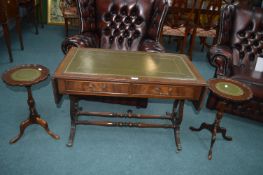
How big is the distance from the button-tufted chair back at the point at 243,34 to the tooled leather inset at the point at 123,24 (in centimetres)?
103

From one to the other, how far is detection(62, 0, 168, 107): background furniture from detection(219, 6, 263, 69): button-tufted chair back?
2.69ft

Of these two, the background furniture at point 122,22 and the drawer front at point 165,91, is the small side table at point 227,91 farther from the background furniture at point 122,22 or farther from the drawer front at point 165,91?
the background furniture at point 122,22

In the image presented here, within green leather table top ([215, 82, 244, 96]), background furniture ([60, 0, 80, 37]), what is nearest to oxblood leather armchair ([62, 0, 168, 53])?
green leather table top ([215, 82, 244, 96])

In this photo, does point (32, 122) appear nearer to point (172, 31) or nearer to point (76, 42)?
point (76, 42)

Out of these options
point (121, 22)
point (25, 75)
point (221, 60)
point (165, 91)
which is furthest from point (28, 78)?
point (221, 60)

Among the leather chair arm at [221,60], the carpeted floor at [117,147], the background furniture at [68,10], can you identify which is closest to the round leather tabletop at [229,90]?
the leather chair arm at [221,60]

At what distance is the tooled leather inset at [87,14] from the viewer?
2779 mm

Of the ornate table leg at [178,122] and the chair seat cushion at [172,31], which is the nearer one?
the ornate table leg at [178,122]

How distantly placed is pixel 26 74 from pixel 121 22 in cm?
138

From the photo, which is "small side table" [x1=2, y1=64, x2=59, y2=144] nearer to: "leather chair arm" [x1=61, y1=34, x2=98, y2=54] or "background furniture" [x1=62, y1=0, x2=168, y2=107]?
"leather chair arm" [x1=61, y1=34, x2=98, y2=54]

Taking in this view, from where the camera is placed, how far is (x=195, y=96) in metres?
1.89

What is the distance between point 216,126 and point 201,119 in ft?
1.76

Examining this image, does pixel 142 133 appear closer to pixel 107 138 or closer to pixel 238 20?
pixel 107 138

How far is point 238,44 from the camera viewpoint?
2.92 metres
